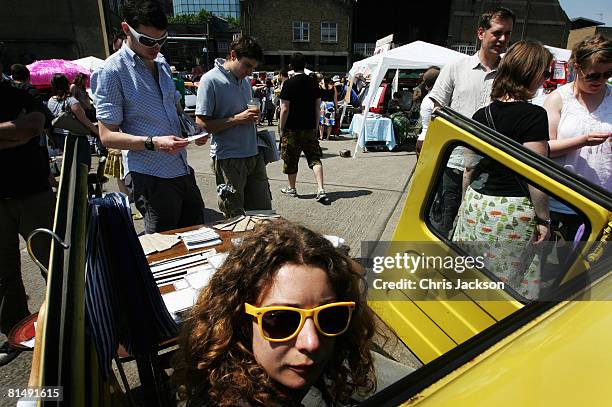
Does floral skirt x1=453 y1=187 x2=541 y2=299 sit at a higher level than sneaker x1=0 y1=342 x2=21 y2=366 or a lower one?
higher

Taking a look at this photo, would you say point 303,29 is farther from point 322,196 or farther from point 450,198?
point 450,198

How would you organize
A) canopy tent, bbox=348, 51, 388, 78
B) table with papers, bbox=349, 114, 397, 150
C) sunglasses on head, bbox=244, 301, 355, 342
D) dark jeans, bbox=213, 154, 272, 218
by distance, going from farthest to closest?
canopy tent, bbox=348, 51, 388, 78
table with papers, bbox=349, 114, 397, 150
dark jeans, bbox=213, 154, 272, 218
sunglasses on head, bbox=244, 301, 355, 342

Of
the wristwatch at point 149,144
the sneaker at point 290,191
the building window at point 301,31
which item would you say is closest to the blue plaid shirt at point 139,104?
the wristwatch at point 149,144

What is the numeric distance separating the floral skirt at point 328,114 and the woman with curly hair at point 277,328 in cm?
950

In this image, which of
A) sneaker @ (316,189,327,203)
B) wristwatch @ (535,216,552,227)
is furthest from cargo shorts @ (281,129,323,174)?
wristwatch @ (535,216,552,227)

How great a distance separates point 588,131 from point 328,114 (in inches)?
335

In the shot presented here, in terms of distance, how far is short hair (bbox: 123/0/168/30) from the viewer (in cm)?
219

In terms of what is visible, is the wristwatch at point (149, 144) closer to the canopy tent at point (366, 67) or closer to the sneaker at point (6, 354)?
the sneaker at point (6, 354)

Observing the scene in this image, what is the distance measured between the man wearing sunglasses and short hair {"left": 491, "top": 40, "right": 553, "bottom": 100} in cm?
184

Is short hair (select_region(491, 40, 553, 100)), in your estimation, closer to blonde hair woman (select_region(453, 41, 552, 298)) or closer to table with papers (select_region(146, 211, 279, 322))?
blonde hair woman (select_region(453, 41, 552, 298))

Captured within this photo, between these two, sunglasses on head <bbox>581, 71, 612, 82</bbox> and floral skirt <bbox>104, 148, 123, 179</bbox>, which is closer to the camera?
sunglasses on head <bbox>581, 71, 612, 82</bbox>

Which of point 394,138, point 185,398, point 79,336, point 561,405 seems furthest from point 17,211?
point 394,138

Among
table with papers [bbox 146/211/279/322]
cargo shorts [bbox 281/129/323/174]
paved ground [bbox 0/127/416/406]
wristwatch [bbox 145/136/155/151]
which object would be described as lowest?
paved ground [bbox 0/127/416/406]

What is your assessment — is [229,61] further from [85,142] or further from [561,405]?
[561,405]
